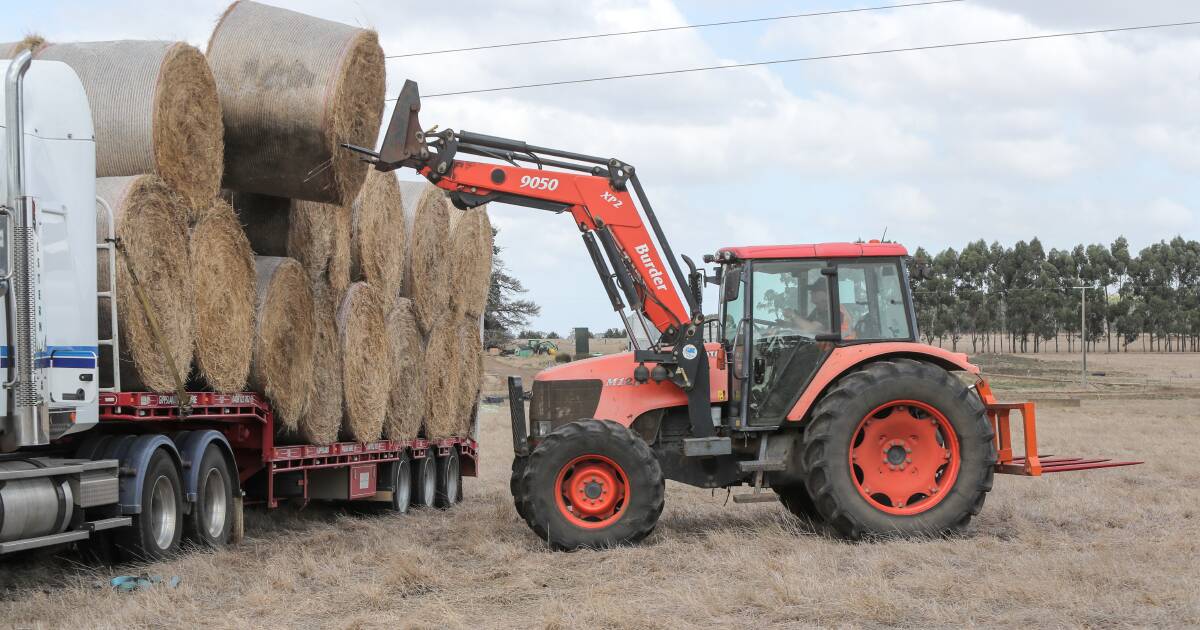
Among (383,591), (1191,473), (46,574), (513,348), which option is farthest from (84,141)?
(513,348)

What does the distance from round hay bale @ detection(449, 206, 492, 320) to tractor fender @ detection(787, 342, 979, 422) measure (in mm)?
5267

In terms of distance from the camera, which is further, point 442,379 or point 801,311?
point 442,379

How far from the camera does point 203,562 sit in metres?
8.98

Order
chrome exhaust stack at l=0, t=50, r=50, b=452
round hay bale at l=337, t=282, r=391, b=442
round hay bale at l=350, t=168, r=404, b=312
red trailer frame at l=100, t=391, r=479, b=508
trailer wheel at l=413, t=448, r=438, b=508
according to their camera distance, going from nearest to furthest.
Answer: chrome exhaust stack at l=0, t=50, r=50, b=452, red trailer frame at l=100, t=391, r=479, b=508, round hay bale at l=337, t=282, r=391, b=442, round hay bale at l=350, t=168, r=404, b=312, trailer wheel at l=413, t=448, r=438, b=508

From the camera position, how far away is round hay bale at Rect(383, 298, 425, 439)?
13.0m

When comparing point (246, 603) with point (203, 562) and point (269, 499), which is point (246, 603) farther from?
point (269, 499)

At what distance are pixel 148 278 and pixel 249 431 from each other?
7.59 ft

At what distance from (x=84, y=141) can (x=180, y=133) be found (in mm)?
780

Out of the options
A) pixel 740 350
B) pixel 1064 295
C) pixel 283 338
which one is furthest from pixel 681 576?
pixel 1064 295

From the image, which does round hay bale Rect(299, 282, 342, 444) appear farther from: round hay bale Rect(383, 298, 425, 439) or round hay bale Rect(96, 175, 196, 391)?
round hay bale Rect(96, 175, 196, 391)

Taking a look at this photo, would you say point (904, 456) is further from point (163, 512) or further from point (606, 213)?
point (163, 512)

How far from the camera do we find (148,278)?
8.70 m

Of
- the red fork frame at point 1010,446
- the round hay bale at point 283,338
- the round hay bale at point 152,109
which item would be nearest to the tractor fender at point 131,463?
the round hay bale at point 283,338

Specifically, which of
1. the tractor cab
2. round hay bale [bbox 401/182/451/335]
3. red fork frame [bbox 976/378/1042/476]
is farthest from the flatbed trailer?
red fork frame [bbox 976/378/1042/476]
